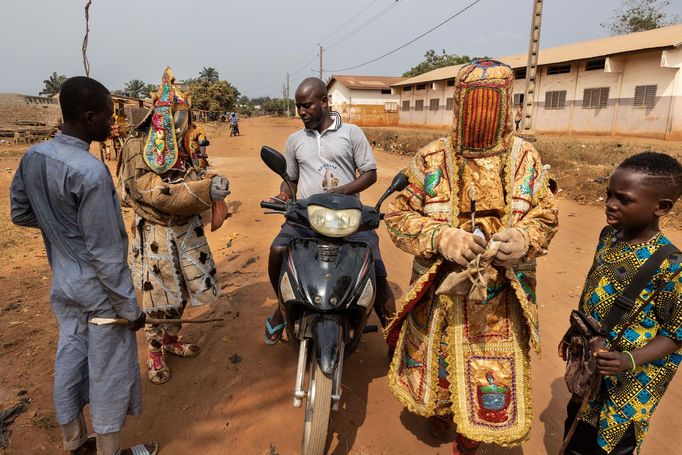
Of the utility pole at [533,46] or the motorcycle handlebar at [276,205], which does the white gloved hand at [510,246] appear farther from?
the utility pole at [533,46]

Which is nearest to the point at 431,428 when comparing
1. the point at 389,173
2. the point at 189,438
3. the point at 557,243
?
the point at 189,438

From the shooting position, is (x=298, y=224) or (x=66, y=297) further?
(x=298, y=224)

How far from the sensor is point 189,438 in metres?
2.67

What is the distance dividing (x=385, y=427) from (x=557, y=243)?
4818 mm

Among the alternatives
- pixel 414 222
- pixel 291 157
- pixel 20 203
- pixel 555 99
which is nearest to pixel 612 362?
pixel 414 222

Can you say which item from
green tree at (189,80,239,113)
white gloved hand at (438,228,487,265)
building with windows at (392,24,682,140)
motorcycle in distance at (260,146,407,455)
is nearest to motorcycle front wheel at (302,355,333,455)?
motorcycle in distance at (260,146,407,455)

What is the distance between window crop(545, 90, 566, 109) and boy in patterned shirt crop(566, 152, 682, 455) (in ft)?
69.4

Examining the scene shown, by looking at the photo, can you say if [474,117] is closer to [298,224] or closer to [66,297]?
[298,224]

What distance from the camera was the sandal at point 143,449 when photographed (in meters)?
2.43

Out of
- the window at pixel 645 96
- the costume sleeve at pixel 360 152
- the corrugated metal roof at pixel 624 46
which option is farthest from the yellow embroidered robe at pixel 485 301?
the window at pixel 645 96

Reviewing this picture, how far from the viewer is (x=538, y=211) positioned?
80.0 inches

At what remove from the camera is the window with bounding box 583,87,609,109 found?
1822cm

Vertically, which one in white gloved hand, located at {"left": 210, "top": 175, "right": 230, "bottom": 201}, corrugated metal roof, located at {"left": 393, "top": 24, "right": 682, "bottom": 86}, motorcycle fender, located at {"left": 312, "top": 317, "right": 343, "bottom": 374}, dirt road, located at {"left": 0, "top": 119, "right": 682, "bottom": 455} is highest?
corrugated metal roof, located at {"left": 393, "top": 24, "right": 682, "bottom": 86}

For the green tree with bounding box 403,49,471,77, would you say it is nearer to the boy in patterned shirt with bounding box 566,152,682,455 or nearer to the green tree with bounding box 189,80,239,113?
the green tree with bounding box 189,80,239,113
